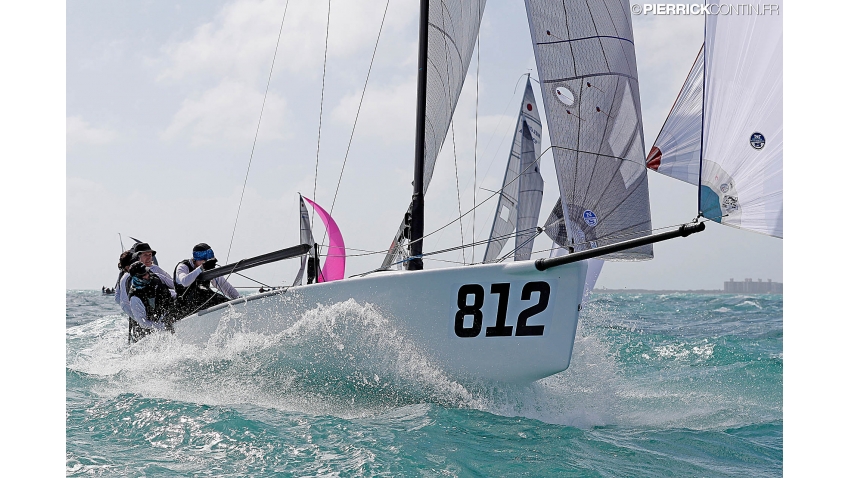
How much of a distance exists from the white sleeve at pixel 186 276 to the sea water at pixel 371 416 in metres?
0.56

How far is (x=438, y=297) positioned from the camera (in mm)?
4180

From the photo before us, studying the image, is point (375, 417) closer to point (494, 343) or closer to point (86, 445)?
point (494, 343)

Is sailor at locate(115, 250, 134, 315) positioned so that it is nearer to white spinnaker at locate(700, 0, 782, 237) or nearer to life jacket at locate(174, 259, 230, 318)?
life jacket at locate(174, 259, 230, 318)

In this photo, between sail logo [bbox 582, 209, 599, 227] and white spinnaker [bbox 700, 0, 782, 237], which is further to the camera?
sail logo [bbox 582, 209, 599, 227]

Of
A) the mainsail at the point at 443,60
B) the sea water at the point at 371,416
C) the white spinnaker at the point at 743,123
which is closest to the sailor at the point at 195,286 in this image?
the sea water at the point at 371,416

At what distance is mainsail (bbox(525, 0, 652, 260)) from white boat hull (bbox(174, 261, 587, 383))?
64cm

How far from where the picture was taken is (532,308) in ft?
13.4

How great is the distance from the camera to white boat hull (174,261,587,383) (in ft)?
13.4

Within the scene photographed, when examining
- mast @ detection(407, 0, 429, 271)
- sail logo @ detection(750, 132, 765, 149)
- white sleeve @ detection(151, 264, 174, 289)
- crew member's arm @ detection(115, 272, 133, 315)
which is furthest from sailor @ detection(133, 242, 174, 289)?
sail logo @ detection(750, 132, 765, 149)

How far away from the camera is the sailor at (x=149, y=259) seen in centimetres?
608

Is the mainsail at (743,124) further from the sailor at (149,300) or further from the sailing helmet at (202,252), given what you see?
the sailor at (149,300)

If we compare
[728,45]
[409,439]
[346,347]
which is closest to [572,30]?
[728,45]

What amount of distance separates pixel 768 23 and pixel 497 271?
1993 mm

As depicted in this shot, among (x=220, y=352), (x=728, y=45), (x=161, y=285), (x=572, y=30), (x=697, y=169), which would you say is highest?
(x=572, y=30)
